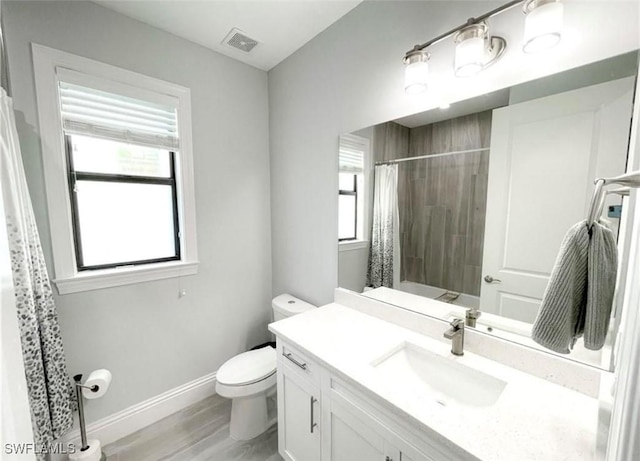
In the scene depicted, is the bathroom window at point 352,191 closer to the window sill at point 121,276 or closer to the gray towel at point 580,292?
the gray towel at point 580,292

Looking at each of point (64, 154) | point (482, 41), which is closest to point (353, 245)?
point (482, 41)

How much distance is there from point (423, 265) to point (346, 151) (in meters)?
0.85

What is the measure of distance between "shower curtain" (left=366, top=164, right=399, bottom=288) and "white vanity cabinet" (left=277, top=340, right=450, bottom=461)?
2.13 ft

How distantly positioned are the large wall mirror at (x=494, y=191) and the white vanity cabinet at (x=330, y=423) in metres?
0.57

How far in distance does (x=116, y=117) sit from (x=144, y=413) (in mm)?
1992

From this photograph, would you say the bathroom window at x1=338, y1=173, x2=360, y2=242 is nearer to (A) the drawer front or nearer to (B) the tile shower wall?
(B) the tile shower wall

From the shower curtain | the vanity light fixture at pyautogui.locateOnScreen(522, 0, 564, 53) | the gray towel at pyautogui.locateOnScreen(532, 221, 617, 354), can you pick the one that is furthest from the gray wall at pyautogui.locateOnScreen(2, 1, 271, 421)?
the gray towel at pyautogui.locateOnScreen(532, 221, 617, 354)

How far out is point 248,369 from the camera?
1709 mm

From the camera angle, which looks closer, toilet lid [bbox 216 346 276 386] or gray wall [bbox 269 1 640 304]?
gray wall [bbox 269 1 640 304]

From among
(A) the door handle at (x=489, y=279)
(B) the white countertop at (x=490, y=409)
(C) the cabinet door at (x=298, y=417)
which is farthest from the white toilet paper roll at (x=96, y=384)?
(A) the door handle at (x=489, y=279)

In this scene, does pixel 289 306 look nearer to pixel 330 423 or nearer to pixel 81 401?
pixel 330 423

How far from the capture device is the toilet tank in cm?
194

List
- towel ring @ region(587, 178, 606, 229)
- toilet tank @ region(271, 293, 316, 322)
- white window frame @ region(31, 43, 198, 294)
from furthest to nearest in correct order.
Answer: toilet tank @ region(271, 293, 316, 322) < white window frame @ region(31, 43, 198, 294) < towel ring @ region(587, 178, 606, 229)

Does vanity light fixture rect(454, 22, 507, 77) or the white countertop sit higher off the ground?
vanity light fixture rect(454, 22, 507, 77)
